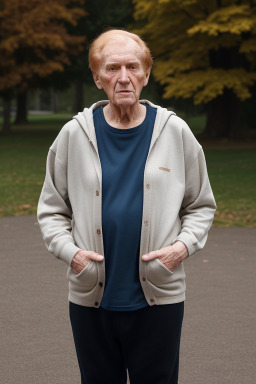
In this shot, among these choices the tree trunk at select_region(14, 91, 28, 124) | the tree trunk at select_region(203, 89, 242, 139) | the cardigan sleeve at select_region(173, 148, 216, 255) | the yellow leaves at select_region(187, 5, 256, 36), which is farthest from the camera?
the tree trunk at select_region(14, 91, 28, 124)

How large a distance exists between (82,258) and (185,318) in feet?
9.43

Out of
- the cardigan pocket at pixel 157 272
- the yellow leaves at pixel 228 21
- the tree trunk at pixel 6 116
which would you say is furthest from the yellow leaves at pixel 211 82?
the cardigan pocket at pixel 157 272

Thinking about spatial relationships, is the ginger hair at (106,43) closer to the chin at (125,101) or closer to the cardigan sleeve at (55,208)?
the chin at (125,101)

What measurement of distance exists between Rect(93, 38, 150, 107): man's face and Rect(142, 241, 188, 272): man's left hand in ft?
1.81

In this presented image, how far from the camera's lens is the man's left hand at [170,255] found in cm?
247

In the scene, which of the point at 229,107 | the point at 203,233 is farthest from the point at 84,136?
the point at 229,107

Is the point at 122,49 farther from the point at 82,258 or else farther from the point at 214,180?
the point at 214,180

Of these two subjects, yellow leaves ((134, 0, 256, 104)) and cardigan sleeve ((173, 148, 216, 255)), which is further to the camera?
yellow leaves ((134, 0, 256, 104))

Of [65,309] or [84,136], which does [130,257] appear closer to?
[84,136]

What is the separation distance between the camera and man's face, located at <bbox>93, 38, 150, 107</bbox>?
98.7 inches

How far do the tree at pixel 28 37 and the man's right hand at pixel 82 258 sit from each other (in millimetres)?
24213

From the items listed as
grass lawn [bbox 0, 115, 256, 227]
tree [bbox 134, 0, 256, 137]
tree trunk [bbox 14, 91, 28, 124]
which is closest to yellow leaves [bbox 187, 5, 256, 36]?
tree [bbox 134, 0, 256, 137]

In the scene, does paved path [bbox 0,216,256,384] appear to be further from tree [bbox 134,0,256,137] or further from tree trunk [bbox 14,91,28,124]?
tree trunk [bbox 14,91,28,124]

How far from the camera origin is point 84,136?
255 centimetres
